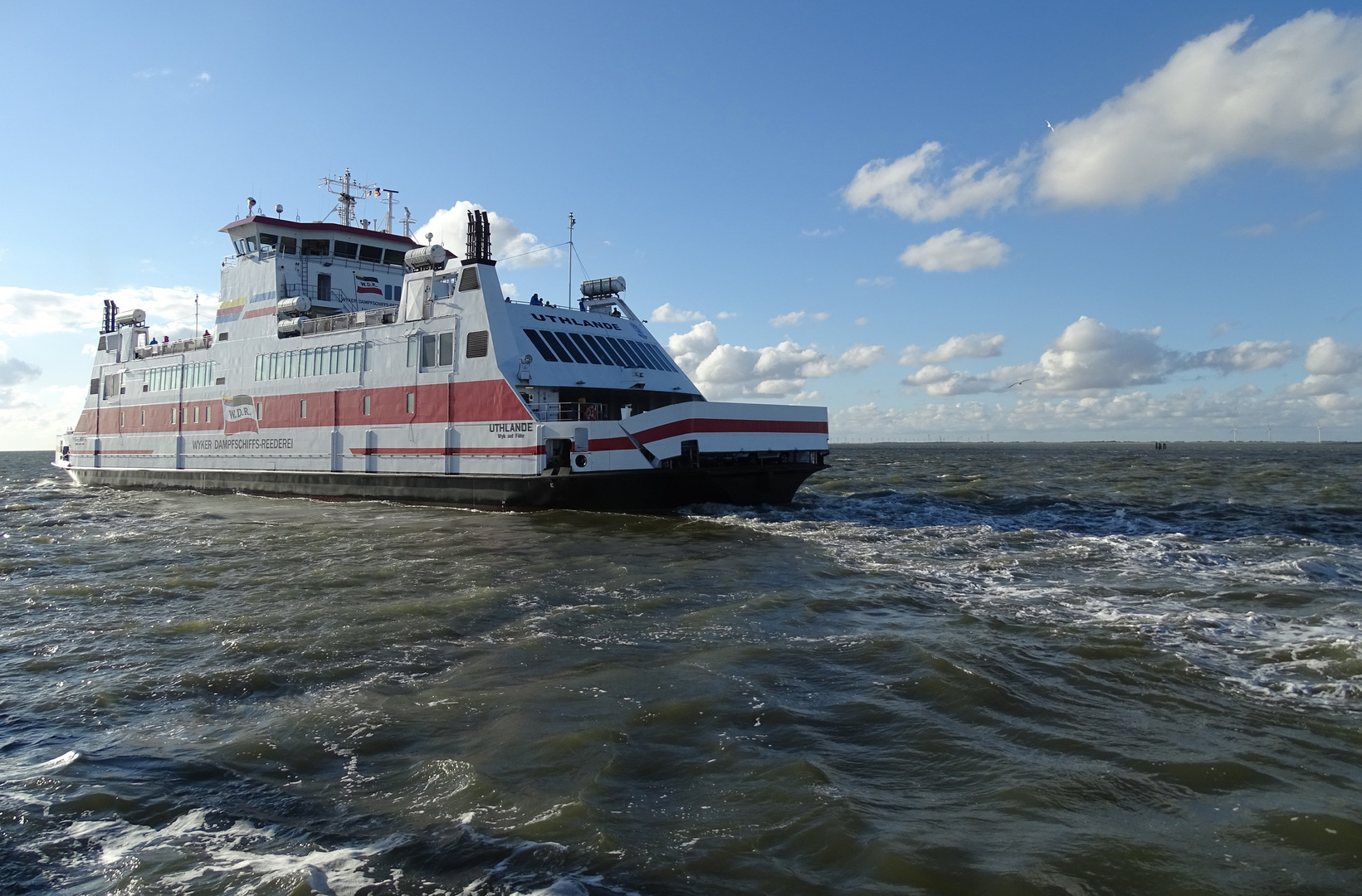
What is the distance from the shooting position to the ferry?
1897 centimetres

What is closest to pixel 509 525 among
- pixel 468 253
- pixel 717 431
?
pixel 717 431

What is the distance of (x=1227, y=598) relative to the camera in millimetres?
10180

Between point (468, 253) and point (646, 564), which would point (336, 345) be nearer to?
point (468, 253)

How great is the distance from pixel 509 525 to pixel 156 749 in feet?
39.7

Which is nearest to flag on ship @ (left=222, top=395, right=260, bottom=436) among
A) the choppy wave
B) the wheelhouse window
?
the wheelhouse window

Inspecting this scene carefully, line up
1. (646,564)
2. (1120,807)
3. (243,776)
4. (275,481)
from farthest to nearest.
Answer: (275,481), (646,564), (243,776), (1120,807)

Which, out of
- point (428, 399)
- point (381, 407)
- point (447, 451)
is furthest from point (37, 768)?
point (381, 407)

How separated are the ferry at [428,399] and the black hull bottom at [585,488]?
50 millimetres

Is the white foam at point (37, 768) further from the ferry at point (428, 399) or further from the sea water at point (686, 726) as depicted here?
the ferry at point (428, 399)

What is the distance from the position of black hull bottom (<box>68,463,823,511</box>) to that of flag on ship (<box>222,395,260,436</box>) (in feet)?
15.2

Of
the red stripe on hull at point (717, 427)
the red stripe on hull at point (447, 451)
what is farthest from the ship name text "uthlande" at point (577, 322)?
the red stripe on hull at point (717, 427)

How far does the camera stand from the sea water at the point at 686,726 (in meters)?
4.14

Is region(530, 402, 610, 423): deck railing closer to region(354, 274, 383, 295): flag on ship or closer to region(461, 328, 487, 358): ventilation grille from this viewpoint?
region(461, 328, 487, 358): ventilation grille

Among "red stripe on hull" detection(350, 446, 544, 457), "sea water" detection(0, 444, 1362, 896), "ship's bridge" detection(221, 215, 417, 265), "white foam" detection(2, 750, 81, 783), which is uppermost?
"ship's bridge" detection(221, 215, 417, 265)
